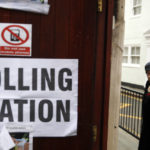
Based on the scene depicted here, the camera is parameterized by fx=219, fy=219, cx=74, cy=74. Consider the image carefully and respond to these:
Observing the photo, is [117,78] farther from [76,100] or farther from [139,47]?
[139,47]

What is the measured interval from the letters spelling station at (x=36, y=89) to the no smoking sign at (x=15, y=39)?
0.47 ft

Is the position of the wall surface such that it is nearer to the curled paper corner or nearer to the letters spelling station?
the letters spelling station

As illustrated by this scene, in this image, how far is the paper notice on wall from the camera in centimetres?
180

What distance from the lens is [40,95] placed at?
188cm

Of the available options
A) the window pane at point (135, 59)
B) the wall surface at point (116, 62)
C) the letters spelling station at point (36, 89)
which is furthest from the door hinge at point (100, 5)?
the window pane at point (135, 59)

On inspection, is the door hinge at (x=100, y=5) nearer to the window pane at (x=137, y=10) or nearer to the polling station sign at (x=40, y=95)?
the polling station sign at (x=40, y=95)

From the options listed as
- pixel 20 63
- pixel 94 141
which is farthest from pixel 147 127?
pixel 20 63

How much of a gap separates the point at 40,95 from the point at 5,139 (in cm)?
48

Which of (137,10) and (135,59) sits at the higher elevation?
(137,10)

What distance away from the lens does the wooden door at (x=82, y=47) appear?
6.15 ft

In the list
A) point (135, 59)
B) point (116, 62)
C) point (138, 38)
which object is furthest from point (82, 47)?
point (135, 59)

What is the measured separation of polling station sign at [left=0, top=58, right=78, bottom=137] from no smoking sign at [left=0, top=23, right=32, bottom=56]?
67 millimetres

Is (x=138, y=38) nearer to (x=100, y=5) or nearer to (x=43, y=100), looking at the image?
(x=100, y=5)

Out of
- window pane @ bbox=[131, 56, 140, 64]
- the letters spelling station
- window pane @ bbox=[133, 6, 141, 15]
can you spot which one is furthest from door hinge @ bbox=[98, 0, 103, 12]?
window pane @ bbox=[133, 6, 141, 15]
